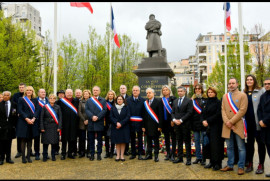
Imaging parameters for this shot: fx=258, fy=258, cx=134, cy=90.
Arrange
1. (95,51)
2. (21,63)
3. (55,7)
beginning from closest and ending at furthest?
(55,7) < (21,63) < (95,51)

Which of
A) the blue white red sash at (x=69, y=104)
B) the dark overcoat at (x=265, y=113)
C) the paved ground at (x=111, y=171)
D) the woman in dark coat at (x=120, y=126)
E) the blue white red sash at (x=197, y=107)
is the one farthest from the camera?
the blue white red sash at (x=69, y=104)

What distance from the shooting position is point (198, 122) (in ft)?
22.6

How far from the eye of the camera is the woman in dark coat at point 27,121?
Answer: 724 cm

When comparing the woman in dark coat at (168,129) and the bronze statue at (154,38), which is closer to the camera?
the woman in dark coat at (168,129)

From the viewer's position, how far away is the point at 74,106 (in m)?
7.99

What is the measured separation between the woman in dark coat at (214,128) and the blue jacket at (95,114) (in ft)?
9.60

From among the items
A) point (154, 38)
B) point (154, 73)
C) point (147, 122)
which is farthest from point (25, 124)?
point (154, 38)

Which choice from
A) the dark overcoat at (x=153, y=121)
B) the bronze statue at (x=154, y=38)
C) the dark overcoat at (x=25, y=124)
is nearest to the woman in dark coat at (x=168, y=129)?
the dark overcoat at (x=153, y=121)

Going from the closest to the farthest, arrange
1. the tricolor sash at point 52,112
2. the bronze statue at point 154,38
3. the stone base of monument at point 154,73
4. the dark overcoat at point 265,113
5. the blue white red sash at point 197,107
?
the dark overcoat at point 265,113, the blue white red sash at point 197,107, the tricolor sash at point 52,112, the stone base of monument at point 154,73, the bronze statue at point 154,38

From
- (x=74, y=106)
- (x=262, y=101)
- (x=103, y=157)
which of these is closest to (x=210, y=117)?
(x=262, y=101)

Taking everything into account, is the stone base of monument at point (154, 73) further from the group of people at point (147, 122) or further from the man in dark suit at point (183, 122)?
the man in dark suit at point (183, 122)

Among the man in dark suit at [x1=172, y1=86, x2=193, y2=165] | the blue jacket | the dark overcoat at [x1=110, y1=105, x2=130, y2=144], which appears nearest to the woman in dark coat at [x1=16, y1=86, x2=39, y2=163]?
the blue jacket

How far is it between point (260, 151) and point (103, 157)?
4.37m

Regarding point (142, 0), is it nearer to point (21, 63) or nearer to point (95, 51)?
point (21, 63)
